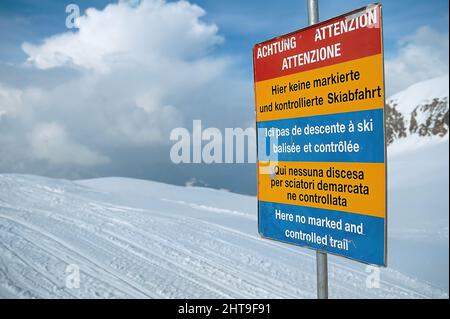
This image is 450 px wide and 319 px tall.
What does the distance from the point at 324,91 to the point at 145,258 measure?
5.08 meters

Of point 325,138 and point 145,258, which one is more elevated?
point 325,138

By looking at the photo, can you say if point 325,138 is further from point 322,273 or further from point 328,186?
point 322,273

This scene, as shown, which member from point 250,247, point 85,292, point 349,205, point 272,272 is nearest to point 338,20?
point 349,205

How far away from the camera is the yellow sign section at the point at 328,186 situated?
1.79m

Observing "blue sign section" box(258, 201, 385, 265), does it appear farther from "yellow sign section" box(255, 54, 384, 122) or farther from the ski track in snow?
the ski track in snow

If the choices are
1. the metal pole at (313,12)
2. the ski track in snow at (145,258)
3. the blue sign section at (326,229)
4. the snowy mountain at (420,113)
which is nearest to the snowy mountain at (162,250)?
the ski track in snow at (145,258)

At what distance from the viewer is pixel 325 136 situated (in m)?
1.96

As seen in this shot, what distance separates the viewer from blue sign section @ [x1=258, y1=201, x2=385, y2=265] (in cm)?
180

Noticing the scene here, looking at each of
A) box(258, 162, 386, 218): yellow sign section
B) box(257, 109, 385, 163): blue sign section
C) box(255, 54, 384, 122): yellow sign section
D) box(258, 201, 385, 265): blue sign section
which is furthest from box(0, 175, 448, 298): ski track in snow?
box(255, 54, 384, 122): yellow sign section

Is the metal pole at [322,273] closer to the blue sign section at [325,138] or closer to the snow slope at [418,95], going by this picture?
the blue sign section at [325,138]

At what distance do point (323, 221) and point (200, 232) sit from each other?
21.3ft

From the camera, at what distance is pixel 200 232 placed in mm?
8305

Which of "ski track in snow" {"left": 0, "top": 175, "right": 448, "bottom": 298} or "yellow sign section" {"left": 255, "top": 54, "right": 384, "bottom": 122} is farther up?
"yellow sign section" {"left": 255, "top": 54, "right": 384, "bottom": 122}

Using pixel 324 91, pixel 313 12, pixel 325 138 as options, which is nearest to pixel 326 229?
pixel 325 138
